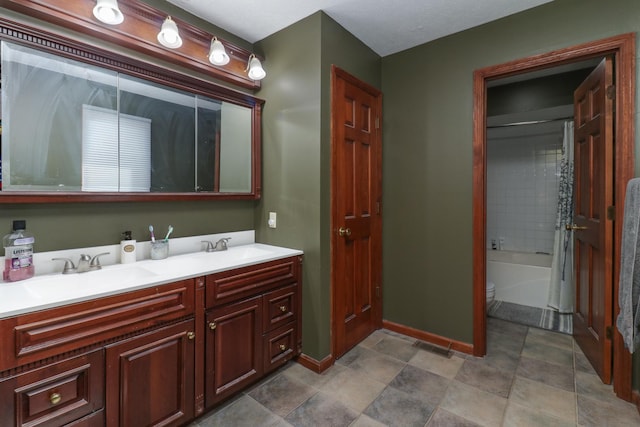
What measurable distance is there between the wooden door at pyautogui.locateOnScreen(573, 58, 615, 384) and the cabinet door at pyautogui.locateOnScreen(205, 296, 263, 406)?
7.24ft

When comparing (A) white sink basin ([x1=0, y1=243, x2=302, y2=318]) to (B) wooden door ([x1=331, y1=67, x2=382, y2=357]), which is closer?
(A) white sink basin ([x1=0, y1=243, x2=302, y2=318])

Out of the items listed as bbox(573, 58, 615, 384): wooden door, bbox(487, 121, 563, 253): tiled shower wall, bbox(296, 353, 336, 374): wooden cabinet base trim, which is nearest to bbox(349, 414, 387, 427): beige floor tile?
bbox(296, 353, 336, 374): wooden cabinet base trim

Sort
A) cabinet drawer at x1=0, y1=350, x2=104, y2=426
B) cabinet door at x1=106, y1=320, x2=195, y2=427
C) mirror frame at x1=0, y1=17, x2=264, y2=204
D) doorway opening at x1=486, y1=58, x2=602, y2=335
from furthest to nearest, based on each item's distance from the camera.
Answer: doorway opening at x1=486, y1=58, x2=602, y2=335
mirror frame at x1=0, y1=17, x2=264, y2=204
cabinet door at x1=106, y1=320, x2=195, y2=427
cabinet drawer at x1=0, y1=350, x2=104, y2=426

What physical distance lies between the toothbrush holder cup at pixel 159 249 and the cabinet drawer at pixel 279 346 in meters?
0.84

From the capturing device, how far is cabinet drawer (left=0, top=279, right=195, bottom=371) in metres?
1.08

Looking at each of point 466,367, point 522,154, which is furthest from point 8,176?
point 522,154

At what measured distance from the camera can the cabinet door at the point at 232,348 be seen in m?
1.66

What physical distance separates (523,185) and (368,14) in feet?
10.6

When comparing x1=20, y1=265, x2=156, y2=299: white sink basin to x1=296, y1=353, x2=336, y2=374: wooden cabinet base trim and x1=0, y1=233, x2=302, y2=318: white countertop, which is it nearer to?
x1=0, y1=233, x2=302, y2=318: white countertop

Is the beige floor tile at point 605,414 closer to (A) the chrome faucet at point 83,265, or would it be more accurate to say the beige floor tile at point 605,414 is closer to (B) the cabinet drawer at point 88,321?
(B) the cabinet drawer at point 88,321

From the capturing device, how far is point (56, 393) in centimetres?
117

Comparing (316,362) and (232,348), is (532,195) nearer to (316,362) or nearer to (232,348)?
(316,362)

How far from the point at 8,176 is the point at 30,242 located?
0.33 m

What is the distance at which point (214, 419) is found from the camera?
1664 mm
